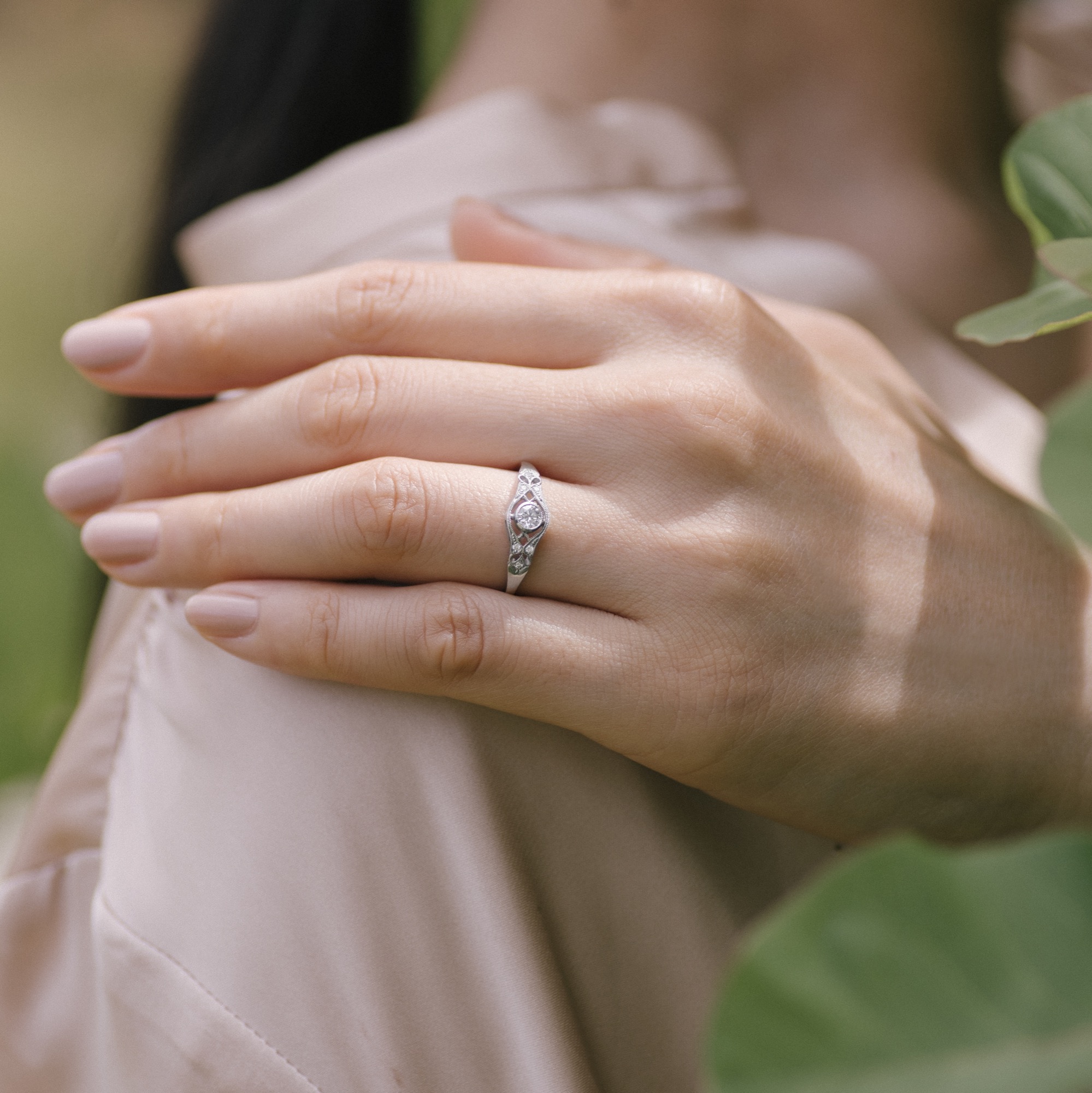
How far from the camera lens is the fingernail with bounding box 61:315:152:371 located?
597mm

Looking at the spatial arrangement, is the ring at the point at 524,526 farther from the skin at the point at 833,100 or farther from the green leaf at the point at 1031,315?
the skin at the point at 833,100

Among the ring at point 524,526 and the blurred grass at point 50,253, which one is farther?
the blurred grass at point 50,253

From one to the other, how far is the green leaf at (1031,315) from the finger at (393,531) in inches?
9.0

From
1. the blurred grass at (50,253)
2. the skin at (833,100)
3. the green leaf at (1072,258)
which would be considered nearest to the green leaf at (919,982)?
the green leaf at (1072,258)

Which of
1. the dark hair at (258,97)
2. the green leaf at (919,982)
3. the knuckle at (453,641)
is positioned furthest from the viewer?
the dark hair at (258,97)

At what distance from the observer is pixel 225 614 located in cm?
53

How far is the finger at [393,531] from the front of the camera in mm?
510

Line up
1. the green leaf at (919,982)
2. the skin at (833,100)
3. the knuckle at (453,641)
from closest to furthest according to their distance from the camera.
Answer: the green leaf at (919,982)
the knuckle at (453,641)
the skin at (833,100)

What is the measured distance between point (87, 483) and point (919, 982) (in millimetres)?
587

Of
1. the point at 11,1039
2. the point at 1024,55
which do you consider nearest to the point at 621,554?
the point at 11,1039

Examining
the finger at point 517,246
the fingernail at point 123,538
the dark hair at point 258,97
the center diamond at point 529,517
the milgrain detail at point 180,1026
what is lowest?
the milgrain detail at point 180,1026

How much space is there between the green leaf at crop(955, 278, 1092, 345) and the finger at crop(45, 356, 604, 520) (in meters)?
0.24

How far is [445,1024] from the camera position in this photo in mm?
539

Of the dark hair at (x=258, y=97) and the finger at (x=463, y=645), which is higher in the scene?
the dark hair at (x=258, y=97)
